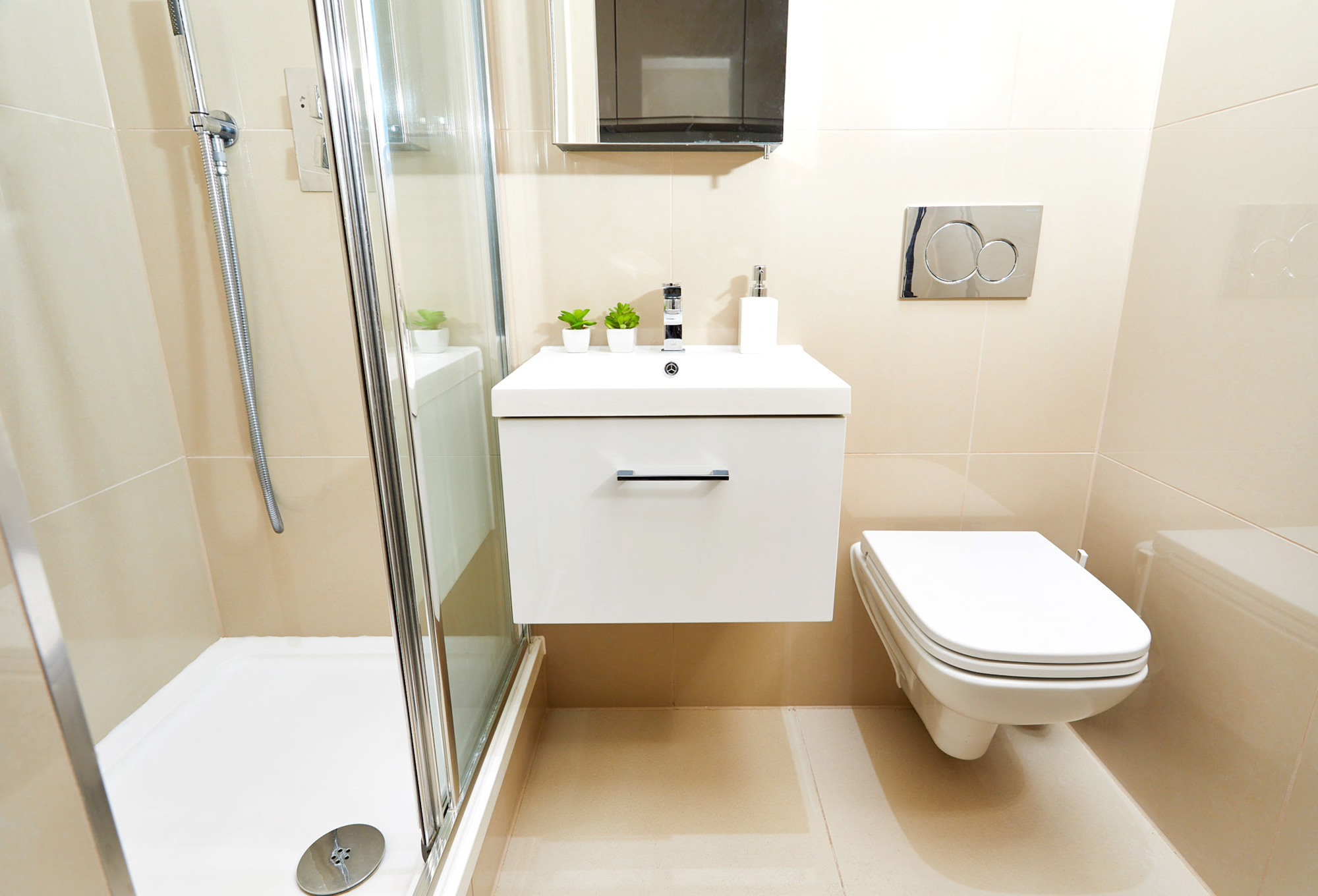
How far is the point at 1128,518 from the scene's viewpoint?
4.33ft

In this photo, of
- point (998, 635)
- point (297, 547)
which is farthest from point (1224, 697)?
point (297, 547)

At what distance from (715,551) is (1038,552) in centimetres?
66

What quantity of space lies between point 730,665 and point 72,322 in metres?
1.43

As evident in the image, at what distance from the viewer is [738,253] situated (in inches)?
52.6

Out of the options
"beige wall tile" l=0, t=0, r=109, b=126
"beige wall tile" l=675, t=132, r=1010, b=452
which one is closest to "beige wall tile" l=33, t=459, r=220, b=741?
"beige wall tile" l=0, t=0, r=109, b=126

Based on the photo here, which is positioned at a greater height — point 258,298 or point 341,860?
point 258,298

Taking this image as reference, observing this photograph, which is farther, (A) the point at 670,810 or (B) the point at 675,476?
(A) the point at 670,810

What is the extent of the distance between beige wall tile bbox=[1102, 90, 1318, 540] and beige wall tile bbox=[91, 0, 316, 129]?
5.13 feet

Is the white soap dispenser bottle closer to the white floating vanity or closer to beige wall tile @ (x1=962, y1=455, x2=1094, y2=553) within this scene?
the white floating vanity

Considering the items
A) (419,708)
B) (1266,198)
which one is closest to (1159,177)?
(1266,198)

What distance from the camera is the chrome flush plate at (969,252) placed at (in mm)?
1297

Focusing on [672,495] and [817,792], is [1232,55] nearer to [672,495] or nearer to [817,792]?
[672,495]

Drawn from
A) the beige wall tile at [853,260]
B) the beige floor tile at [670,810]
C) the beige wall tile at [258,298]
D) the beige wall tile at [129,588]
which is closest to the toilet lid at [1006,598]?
the beige wall tile at [853,260]

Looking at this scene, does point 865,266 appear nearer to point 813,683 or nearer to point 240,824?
point 813,683
